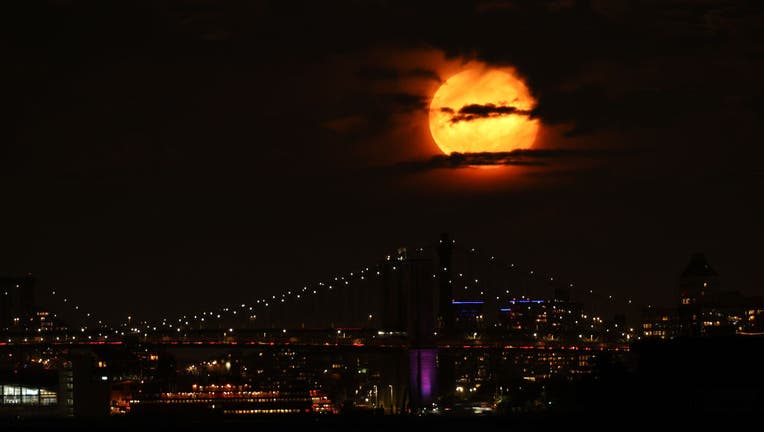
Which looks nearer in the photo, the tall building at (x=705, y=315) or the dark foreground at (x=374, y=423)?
the dark foreground at (x=374, y=423)

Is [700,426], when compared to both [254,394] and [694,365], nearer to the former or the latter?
[694,365]

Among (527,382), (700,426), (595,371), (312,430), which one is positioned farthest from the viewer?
(527,382)

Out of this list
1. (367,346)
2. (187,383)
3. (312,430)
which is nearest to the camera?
(312,430)

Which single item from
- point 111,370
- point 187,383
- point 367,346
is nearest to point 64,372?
point 111,370

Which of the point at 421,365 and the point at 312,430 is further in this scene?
the point at 421,365

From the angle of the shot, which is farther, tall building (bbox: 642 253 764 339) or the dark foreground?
tall building (bbox: 642 253 764 339)

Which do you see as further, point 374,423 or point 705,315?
point 705,315

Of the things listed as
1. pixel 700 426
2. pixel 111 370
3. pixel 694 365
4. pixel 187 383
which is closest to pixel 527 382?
pixel 187 383

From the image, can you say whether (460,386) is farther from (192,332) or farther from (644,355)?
(644,355)

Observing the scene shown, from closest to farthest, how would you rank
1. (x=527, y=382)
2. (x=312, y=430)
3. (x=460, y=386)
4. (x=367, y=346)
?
(x=312, y=430) < (x=367, y=346) < (x=527, y=382) < (x=460, y=386)
